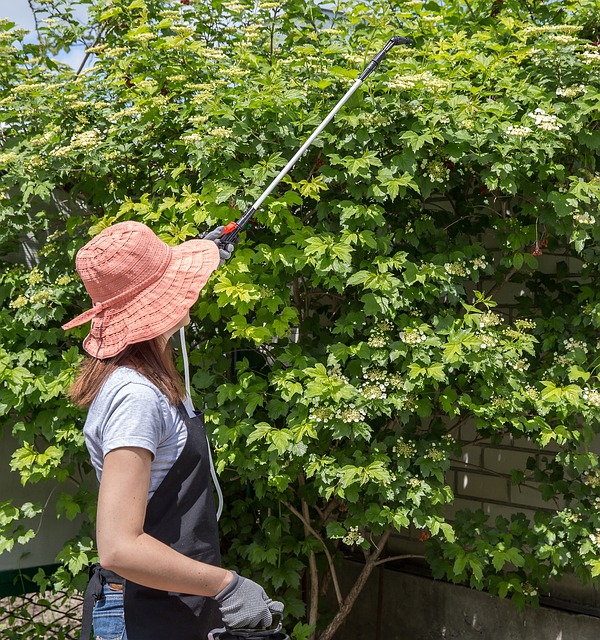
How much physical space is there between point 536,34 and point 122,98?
1.74 metres

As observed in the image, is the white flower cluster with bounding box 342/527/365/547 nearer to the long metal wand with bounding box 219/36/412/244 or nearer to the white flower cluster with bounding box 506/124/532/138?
the long metal wand with bounding box 219/36/412/244

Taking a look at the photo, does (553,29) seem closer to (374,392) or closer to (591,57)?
(591,57)

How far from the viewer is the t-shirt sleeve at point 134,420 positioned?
72.2 inches

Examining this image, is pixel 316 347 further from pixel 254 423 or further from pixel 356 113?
pixel 356 113

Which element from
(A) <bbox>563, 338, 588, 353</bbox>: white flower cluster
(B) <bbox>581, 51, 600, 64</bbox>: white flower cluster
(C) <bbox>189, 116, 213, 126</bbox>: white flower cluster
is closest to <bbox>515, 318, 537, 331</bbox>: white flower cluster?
(A) <bbox>563, 338, 588, 353</bbox>: white flower cluster

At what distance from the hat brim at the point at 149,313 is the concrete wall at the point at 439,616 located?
291 cm

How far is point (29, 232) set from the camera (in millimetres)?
4109

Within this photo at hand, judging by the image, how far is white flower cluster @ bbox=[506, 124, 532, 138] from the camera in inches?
132

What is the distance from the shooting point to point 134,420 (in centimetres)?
187

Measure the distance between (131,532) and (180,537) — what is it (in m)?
0.25

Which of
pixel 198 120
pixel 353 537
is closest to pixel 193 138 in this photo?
pixel 198 120

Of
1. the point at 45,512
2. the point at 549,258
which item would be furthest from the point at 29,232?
the point at 549,258

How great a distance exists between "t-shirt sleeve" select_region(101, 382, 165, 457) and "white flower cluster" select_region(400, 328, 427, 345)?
65.9 inches

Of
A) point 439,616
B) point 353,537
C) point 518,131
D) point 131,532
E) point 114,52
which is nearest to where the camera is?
point 131,532
